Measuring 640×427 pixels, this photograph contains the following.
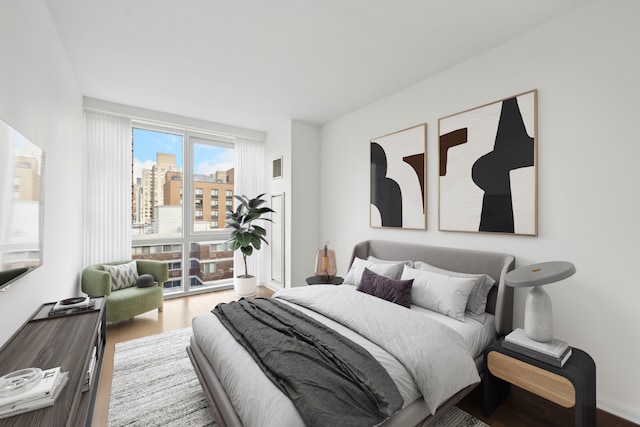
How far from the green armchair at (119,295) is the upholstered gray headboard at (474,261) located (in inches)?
115

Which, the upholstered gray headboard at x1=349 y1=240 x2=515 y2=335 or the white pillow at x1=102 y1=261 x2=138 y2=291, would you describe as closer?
the upholstered gray headboard at x1=349 y1=240 x2=515 y2=335

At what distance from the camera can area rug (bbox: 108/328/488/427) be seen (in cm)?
194

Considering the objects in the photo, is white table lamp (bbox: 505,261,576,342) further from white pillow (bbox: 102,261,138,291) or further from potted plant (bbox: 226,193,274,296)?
white pillow (bbox: 102,261,138,291)

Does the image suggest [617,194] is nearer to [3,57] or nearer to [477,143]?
[477,143]

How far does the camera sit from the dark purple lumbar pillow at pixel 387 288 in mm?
2537

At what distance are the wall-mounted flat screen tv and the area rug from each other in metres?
1.19

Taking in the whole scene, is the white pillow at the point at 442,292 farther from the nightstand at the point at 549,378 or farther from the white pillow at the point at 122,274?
the white pillow at the point at 122,274

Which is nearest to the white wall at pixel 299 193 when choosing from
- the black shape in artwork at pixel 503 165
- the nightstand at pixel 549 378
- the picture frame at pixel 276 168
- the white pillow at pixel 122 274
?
the picture frame at pixel 276 168

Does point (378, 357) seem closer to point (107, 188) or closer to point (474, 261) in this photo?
point (474, 261)

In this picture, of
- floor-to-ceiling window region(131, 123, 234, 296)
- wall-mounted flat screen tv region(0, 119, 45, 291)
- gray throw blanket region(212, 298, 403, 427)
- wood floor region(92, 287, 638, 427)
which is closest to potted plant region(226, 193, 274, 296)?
floor-to-ceiling window region(131, 123, 234, 296)

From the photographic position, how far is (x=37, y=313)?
2.10 m

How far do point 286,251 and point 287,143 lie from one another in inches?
69.3

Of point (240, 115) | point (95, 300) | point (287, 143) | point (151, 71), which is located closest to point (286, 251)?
point (287, 143)

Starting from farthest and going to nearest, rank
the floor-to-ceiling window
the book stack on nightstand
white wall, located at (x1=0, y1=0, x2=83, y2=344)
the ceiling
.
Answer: the floor-to-ceiling window, the ceiling, the book stack on nightstand, white wall, located at (x1=0, y1=0, x2=83, y2=344)
